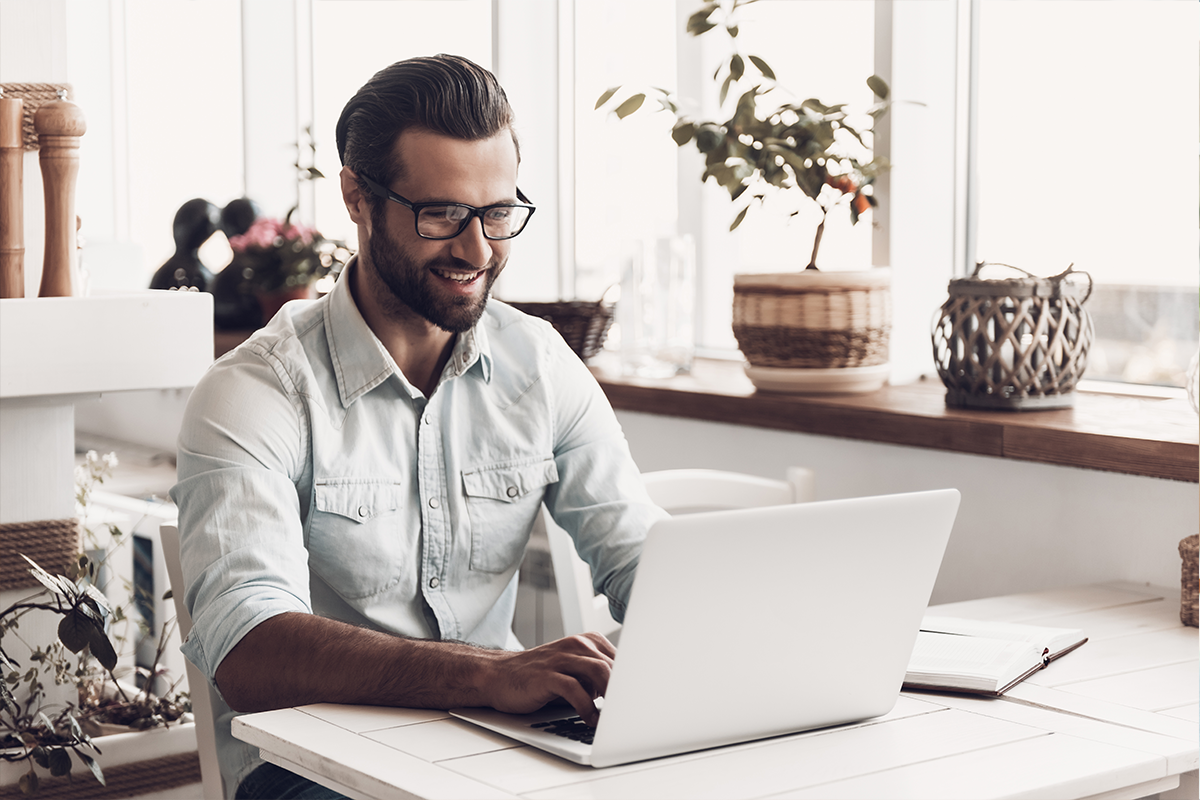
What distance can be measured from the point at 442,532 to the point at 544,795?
1.97 feet

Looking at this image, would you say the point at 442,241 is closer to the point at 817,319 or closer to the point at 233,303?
the point at 817,319

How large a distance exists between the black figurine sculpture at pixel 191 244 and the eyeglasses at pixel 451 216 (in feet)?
7.05

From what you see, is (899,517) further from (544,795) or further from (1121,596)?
(1121,596)

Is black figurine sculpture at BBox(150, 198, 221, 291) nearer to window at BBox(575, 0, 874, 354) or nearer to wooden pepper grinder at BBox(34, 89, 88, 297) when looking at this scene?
window at BBox(575, 0, 874, 354)

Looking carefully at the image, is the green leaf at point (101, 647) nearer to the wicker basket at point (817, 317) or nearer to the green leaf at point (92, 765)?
the green leaf at point (92, 765)

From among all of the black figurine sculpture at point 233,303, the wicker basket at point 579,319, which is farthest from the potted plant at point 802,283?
the black figurine sculpture at point 233,303

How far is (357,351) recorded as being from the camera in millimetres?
1499

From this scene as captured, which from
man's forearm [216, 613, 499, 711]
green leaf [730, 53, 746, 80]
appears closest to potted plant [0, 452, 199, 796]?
man's forearm [216, 613, 499, 711]

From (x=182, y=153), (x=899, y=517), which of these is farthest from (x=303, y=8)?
(x=899, y=517)

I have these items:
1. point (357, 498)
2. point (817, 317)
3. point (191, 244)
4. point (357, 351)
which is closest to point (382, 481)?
point (357, 498)

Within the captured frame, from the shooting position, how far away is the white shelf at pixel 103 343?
1.67m

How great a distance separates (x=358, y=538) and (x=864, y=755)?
2.08ft

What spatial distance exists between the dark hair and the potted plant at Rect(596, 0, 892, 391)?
68cm

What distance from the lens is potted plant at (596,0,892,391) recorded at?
83.6 inches
